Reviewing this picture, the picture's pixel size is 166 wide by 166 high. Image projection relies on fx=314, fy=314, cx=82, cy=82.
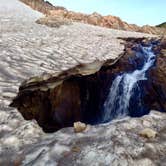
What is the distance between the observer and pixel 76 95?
11836 mm

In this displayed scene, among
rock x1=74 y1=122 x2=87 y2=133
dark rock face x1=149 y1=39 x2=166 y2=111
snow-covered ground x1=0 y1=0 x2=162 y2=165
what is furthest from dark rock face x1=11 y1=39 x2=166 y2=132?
rock x1=74 y1=122 x2=87 y2=133

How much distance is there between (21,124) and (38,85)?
2.92m

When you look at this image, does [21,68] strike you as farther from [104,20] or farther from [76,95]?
[104,20]

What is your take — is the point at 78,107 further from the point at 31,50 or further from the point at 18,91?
the point at 18,91

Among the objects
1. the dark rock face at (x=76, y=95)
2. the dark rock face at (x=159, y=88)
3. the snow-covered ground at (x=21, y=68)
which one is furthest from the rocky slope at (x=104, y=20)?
the snow-covered ground at (x=21, y=68)

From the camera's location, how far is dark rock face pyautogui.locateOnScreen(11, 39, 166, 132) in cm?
838

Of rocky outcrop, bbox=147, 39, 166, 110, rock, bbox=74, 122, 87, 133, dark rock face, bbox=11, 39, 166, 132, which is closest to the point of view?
rock, bbox=74, 122, 87, 133

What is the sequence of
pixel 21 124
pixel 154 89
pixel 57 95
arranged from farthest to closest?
1. pixel 154 89
2. pixel 57 95
3. pixel 21 124

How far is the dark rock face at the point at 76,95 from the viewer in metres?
8.38

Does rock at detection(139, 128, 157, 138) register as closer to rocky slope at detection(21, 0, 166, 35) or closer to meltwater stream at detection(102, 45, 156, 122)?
meltwater stream at detection(102, 45, 156, 122)

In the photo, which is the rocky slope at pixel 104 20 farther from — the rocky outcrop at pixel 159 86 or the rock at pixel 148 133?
the rock at pixel 148 133

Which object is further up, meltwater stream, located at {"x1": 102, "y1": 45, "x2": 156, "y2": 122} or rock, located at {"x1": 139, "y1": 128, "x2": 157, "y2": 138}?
rock, located at {"x1": 139, "y1": 128, "x2": 157, "y2": 138}

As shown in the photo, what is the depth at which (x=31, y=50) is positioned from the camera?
373 inches

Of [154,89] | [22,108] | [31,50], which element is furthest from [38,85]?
[154,89]
